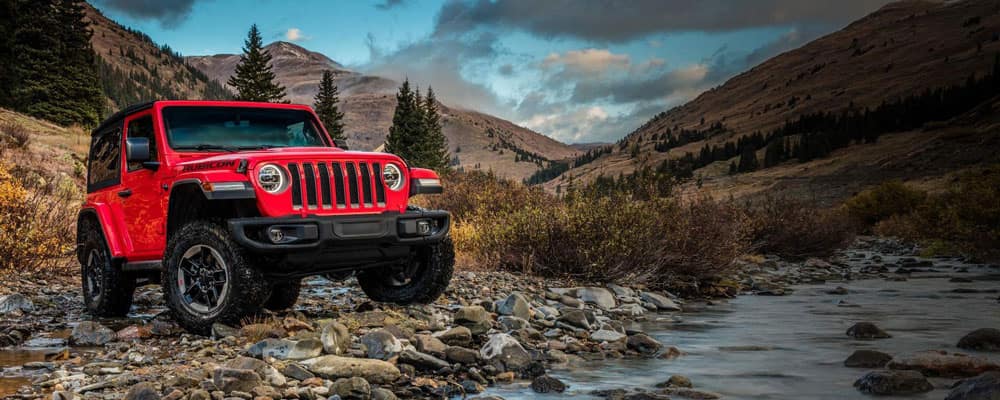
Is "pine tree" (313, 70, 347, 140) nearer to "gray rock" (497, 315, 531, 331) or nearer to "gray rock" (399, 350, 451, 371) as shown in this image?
"gray rock" (497, 315, 531, 331)

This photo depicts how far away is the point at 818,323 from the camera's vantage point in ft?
34.9

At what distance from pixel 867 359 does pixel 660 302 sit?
178 inches

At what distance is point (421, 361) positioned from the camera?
242 inches

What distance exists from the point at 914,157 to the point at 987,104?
27.5m

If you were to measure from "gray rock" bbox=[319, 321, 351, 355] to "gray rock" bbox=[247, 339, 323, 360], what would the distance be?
0.31 feet

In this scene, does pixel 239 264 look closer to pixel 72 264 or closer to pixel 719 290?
pixel 72 264

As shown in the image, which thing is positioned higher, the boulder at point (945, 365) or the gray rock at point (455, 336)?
the gray rock at point (455, 336)

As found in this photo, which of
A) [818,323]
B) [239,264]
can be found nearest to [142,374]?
[239,264]

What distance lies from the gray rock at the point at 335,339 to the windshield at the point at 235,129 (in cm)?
231

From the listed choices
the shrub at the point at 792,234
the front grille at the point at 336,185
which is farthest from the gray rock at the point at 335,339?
the shrub at the point at 792,234

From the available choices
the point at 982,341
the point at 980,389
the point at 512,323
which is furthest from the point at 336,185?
the point at 982,341

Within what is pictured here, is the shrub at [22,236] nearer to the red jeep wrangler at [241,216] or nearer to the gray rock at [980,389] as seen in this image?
the red jeep wrangler at [241,216]

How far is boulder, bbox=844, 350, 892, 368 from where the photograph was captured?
739 centimetres

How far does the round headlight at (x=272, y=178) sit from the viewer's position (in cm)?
618
